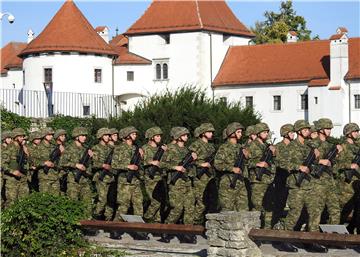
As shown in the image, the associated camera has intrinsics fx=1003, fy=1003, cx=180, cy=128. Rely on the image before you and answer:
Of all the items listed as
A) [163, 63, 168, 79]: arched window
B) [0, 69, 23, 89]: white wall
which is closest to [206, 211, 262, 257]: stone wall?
[163, 63, 168, 79]: arched window

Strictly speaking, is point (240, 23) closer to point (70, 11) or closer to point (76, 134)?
point (70, 11)

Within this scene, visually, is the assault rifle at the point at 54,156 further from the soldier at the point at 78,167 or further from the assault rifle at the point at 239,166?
the assault rifle at the point at 239,166

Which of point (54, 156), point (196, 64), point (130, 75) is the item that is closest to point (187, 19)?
A: point (196, 64)

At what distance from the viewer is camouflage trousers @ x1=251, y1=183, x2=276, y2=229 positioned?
16484 millimetres

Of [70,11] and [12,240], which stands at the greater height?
[70,11]

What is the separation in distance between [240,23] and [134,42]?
8.48 metres

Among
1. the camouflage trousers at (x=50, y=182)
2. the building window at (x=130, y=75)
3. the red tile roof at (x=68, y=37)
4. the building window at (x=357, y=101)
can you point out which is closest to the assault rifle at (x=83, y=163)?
the camouflage trousers at (x=50, y=182)

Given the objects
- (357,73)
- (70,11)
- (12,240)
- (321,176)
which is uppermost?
(70,11)

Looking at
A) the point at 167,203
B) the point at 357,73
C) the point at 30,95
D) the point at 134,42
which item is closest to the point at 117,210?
the point at 167,203

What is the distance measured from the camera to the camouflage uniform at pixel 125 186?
17.5 meters

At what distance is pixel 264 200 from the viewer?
16.7 m

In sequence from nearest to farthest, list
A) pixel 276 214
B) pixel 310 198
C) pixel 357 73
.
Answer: pixel 310 198 < pixel 276 214 < pixel 357 73

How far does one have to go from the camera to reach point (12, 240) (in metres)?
15.6

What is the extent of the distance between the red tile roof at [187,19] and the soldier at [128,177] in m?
53.1
